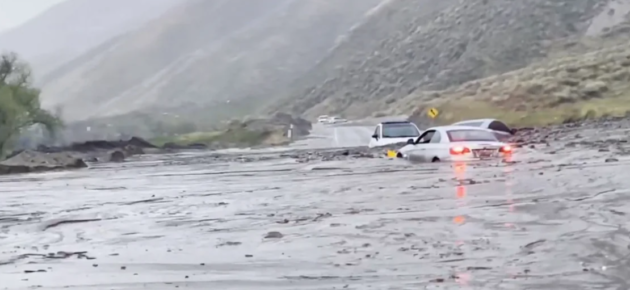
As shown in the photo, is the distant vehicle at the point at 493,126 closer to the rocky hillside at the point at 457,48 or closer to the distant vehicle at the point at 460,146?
the distant vehicle at the point at 460,146

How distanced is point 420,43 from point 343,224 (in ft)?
427

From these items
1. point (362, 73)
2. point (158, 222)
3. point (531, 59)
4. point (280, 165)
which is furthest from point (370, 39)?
point (158, 222)

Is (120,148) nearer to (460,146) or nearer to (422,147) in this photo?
(422,147)

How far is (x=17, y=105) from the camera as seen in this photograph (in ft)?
239

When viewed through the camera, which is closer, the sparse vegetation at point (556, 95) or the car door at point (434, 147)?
the car door at point (434, 147)

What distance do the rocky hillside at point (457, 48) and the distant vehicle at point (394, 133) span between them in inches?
3066

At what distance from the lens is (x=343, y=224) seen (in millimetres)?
14445

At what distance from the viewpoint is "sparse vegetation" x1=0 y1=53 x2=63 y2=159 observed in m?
71.4

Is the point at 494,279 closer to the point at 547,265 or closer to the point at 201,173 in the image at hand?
the point at 547,265

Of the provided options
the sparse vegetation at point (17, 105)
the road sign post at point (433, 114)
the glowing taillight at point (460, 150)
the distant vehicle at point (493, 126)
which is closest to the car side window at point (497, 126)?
the distant vehicle at point (493, 126)

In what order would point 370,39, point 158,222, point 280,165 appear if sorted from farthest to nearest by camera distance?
point 370,39
point 280,165
point 158,222

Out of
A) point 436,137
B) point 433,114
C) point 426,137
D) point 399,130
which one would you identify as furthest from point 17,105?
point 436,137

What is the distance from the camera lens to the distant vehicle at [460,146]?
2661 centimetres

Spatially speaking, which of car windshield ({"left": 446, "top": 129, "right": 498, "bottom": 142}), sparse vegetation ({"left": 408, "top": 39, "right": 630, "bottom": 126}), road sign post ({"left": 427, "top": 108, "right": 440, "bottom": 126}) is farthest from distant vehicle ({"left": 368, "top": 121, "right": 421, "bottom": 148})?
road sign post ({"left": 427, "top": 108, "right": 440, "bottom": 126})
